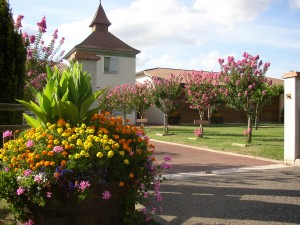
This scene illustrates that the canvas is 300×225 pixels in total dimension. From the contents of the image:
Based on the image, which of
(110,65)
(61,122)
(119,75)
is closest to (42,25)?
(61,122)

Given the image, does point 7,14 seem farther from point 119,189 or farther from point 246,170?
point 246,170

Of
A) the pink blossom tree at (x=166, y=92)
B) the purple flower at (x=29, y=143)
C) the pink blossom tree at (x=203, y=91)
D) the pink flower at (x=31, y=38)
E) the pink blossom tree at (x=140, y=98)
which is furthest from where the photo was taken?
the pink blossom tree at (x=140, y=98)

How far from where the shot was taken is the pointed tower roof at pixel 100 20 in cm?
3322

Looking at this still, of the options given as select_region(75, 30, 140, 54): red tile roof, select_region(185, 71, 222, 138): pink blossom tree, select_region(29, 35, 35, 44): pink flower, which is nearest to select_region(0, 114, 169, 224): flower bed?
select_region(29, 35, 35, 44): pink flower

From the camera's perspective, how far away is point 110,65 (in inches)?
1204

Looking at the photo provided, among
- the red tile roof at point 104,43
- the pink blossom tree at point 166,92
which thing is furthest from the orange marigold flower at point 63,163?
the red tile roof at point 104,43

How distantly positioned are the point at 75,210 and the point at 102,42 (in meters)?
29.0

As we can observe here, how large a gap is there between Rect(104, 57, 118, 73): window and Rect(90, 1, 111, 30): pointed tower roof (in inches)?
177

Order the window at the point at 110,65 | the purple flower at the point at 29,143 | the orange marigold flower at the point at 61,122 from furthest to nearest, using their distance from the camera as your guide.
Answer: the window at the point at 110,65 → the orange marigold flower at the point at 61,122 → the purple flower at the point at 29,143

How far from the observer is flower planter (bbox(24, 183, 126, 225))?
132 inches

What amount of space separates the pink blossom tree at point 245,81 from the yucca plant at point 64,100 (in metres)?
10.9

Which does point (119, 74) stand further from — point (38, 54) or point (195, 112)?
point (38, 54)

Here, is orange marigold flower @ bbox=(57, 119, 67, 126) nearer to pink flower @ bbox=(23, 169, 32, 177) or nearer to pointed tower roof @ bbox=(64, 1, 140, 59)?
pink flower @ bbox=(23, 169, 32, 177)

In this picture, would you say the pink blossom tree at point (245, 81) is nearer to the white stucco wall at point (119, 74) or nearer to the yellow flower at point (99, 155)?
the yellow flower at point (99, 155)
